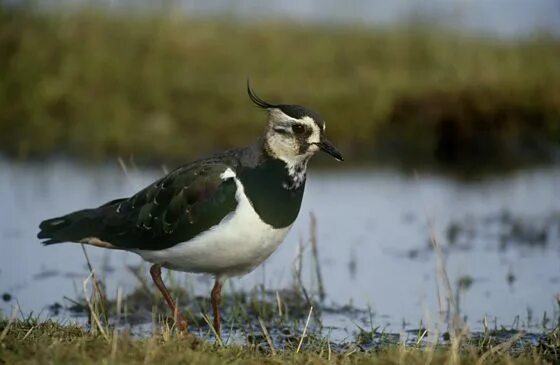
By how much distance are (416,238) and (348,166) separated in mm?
2870

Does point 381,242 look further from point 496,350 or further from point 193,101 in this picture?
point 193,101

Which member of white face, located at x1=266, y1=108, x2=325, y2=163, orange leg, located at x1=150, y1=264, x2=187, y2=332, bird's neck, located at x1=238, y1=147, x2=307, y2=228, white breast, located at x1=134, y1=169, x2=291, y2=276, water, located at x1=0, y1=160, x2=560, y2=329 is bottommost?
water, located at x1=0, y1=160, x2=560, y2=329

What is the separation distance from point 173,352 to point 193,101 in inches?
343

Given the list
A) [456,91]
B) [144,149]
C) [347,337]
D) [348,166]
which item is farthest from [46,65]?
[347,337]

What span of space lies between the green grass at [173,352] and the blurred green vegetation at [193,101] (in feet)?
21.3

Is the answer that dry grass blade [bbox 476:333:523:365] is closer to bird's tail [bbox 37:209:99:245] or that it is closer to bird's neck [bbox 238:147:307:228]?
bird's neck [bbox 238:147:307:228]

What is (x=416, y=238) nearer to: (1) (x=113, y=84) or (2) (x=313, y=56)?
(1) (x=113, y=84)

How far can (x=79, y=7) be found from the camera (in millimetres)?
14469

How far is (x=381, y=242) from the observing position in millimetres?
9766

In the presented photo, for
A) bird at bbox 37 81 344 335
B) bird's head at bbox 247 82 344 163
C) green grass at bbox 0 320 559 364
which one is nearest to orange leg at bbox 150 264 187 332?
bird at bbox 37 81 344 335

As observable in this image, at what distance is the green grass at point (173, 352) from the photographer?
5246 millimetres

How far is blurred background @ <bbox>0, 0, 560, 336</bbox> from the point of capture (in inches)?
343

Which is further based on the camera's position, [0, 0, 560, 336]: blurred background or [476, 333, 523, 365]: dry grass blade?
[0, 0, 560, 336]: blurred background

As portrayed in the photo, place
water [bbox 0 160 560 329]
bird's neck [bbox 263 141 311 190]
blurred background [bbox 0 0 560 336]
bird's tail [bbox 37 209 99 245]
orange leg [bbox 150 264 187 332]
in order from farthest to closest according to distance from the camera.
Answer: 1. blurred background [bbox 0 0 560 336]
2. water [bbox 0 160 560 329]
3. bird's tail [bbox 37 209 99 245]
4. bird's neck [bbox 263 141 311 190]
5. orange leg [bbox 150 264 187 332]
